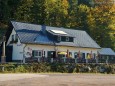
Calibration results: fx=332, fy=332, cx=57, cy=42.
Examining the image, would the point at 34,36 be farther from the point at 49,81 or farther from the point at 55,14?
the point at 49,81

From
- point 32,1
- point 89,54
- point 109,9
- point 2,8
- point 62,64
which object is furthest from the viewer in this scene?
point 109,9

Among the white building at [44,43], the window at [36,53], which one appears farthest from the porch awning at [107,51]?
the window at [36,53]

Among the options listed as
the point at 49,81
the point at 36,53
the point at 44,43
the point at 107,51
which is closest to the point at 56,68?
the point at 36,53

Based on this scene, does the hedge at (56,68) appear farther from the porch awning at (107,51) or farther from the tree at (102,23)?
the tree at (102,23)

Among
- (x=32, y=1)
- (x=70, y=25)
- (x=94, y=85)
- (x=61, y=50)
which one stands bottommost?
(x=94, y=85)

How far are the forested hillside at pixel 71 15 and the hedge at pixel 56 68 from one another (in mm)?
27374

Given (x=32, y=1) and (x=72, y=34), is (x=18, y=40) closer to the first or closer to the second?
(x=72, y=34)

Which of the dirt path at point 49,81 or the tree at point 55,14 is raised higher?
the tree at point 55,14

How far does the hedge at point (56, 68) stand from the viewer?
4088 centimetres

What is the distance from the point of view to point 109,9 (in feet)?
263

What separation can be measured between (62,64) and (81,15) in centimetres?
3456

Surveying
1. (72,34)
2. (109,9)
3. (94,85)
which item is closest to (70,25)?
(109,9)

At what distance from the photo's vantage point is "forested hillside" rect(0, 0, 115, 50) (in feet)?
242

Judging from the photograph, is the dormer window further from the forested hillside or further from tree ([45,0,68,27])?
tree ([45,0,68,27])
